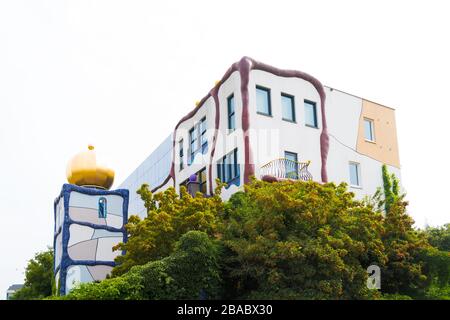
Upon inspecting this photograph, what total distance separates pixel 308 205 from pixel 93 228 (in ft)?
38.7

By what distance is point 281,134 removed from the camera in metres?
24.9

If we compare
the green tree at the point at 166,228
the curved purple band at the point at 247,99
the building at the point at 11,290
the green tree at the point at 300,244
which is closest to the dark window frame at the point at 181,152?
the curved purple band at the point at 247,99

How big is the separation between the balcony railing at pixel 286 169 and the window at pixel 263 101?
2262mm

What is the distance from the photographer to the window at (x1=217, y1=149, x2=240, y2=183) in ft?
80.0

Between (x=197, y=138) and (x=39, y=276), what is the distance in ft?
53.7

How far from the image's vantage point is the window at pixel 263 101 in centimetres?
2484

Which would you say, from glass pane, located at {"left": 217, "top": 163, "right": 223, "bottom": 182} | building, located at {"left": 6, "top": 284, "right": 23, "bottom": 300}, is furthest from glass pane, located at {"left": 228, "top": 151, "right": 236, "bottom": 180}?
building, located at {"left": 6, "top": 284, "right": 23, "bottom": 300}

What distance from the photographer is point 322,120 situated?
87.5ft

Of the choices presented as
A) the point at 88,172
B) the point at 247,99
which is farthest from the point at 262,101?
the point at 88,172

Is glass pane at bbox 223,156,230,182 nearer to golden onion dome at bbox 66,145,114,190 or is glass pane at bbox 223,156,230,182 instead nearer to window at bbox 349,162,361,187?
golden onion dome at bbox 66,145,114,190

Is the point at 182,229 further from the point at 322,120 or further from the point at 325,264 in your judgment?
the point at 322,120

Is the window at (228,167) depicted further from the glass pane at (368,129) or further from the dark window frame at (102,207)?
the glass pane at (368,129)
